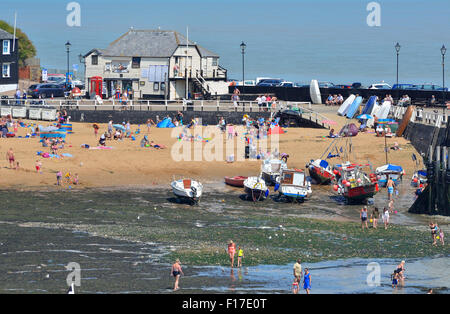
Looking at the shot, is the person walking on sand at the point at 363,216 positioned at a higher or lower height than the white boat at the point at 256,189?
lower

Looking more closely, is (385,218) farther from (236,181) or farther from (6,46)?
(6,46)

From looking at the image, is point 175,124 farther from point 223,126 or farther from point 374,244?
point 374,244

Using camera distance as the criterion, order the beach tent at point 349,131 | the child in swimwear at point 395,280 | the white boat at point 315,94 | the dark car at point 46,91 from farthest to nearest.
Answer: the dark car at point 46,91
the white boat at point 315,94
the beach tent at point 349,131
the child in swimwear at point 395,280

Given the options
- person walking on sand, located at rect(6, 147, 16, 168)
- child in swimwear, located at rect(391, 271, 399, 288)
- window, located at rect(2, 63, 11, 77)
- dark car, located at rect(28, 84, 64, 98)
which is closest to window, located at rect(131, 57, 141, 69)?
dark car, located at rect(28, 84, 64, 98)

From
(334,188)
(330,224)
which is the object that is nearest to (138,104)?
(334,188)

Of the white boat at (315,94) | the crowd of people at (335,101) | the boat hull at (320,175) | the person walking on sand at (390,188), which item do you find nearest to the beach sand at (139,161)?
the boat hull at (320,175)

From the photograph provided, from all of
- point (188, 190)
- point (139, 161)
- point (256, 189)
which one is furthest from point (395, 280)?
point (139, 161)

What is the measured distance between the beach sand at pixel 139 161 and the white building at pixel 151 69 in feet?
50.6

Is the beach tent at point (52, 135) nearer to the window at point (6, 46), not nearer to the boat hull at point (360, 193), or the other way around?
the boat hull at point (360, 193)

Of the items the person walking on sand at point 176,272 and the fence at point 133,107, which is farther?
the fence at point 133,107

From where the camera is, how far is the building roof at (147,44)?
74.0 metres

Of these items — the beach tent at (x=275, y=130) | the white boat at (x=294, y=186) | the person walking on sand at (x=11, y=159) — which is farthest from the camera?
the beach tent at (x=275, y=130)

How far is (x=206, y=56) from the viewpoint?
255 feet

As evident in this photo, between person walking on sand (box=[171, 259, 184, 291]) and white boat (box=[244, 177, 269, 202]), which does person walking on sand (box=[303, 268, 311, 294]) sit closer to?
person walking on sand (box=[171, 259, 184, 291])
